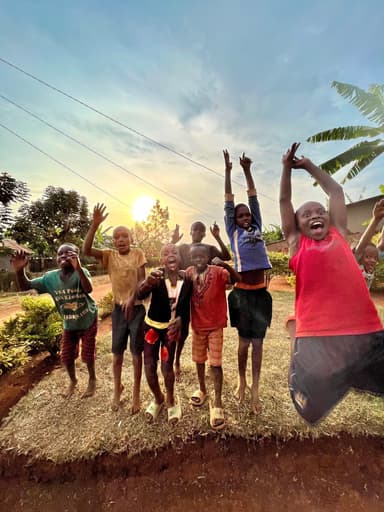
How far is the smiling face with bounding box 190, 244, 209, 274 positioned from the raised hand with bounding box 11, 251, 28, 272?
6.01ft

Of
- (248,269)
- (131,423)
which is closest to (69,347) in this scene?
(131,423)

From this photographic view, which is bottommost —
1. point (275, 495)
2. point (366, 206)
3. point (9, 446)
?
point (275, 495)

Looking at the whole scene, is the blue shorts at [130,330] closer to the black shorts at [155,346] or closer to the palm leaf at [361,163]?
the black shorts at [155,346]

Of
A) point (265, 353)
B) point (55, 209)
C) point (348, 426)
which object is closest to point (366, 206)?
point (265, 353)

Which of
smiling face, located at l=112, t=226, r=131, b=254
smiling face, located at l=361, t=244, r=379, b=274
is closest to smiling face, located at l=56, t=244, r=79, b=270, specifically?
smiling face, located at l=112, t=226, r=131, b=254

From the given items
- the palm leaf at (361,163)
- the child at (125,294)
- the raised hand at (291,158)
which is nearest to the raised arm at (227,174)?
the raised hand at (291,158)

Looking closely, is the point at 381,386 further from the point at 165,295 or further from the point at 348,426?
the point at 165,295

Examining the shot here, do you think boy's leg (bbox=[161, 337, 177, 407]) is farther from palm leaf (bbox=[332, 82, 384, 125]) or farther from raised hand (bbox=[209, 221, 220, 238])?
palm leaf (bbox=[332, 82, 384, 125])

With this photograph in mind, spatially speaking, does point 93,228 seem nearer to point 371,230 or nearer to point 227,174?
point 227,174

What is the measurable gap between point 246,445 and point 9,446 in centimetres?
228

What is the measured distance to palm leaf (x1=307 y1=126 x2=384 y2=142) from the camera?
23.5 ft

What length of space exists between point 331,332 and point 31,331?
4227 millimetres

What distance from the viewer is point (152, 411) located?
257cm

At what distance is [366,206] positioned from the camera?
56.6ft
